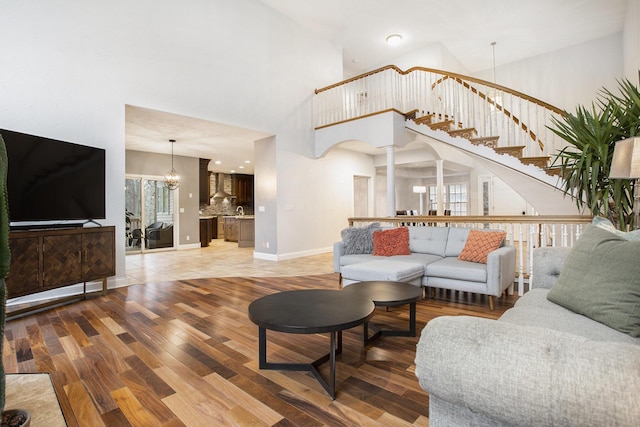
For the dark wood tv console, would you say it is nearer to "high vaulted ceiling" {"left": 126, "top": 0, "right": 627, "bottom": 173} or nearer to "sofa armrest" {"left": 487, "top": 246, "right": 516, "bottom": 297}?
"high vaulted ceiling" {"left": 126, "top": 0, "right": 627, "bottom": 173}

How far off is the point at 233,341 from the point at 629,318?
2.32 meters

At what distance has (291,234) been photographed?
270 inches

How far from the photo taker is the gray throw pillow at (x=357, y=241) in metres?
4.31

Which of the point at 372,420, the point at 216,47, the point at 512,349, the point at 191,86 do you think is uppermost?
the point at 216,47

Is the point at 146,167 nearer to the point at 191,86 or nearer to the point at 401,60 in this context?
the point at 191,86

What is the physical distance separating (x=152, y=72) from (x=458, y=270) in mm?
4911

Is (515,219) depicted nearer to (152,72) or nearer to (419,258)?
(419,258)

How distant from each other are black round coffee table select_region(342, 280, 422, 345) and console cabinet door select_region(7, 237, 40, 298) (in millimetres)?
A: 3077

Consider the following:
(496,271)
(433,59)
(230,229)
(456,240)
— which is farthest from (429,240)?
(230,229)

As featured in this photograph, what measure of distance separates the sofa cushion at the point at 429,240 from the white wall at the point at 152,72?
10.1 ft

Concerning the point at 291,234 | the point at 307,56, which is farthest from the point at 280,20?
the point at 291,234

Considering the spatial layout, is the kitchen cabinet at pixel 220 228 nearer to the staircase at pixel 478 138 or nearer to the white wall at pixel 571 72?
the staircase at pixel 478 138

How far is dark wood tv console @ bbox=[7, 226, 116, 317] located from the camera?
3.10 metres

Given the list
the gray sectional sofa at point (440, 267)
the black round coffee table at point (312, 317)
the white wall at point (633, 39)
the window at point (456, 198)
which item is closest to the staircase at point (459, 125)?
the white wall at point (633, 39)
